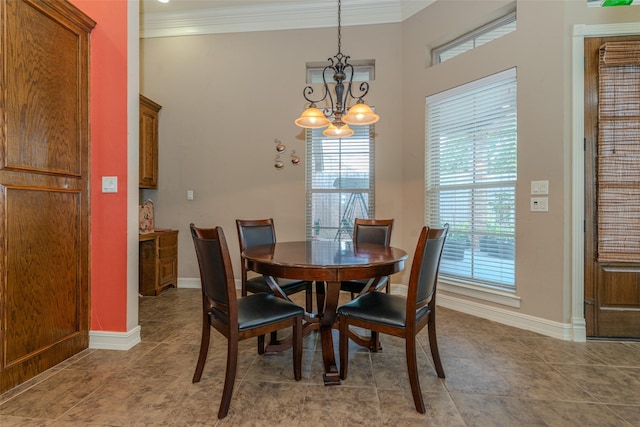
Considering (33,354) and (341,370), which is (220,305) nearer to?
(341,370)

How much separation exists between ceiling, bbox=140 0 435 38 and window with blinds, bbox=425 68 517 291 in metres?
1.25

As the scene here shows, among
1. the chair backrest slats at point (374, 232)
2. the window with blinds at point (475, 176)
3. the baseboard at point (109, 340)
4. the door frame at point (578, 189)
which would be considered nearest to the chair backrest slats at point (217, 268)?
the baseboard at point (109, 340)

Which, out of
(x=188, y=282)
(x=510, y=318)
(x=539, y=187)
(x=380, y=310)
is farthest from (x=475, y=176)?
(x=188, y=282)

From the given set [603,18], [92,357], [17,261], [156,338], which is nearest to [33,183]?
[17,261]

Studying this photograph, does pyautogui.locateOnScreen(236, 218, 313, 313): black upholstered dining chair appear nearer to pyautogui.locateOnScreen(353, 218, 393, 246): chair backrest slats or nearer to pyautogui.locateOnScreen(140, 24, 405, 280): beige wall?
pyautogui.locateOnScreen(353, 218, 393, 246): chair backrest slats

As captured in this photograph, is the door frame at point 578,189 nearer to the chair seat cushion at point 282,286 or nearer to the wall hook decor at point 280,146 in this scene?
the chair seat cushion at point 282,286

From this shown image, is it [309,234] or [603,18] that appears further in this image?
[309,234]

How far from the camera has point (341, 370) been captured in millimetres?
1724

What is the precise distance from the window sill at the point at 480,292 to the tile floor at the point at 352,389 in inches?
15.0

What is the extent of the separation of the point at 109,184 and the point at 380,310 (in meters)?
2.11

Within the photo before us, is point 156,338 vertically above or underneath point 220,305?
underneath

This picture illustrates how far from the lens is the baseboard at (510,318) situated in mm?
2291

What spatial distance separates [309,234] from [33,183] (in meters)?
2.54

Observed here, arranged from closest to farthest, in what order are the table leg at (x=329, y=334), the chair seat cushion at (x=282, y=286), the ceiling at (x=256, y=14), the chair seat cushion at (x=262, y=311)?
1. the chair seat cushion at (x=262, y=311)
2. the table leg at (x=329, y=334)
3. the chair seat cushion at (x=282, y=286)
4. the ceiling at (x=256, y=14)
